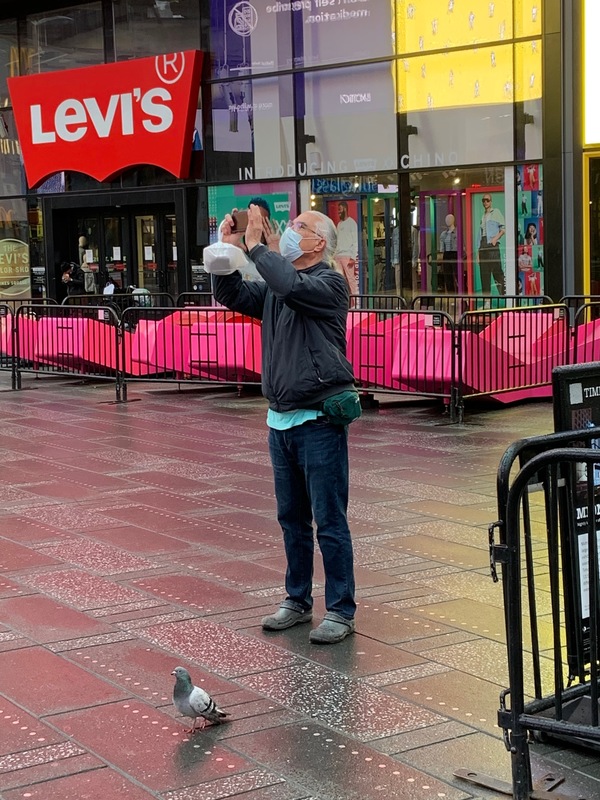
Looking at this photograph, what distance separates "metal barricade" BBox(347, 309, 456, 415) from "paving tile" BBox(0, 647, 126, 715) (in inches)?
327

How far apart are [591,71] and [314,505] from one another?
1345 cm

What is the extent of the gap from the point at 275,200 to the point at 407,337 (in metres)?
8.06

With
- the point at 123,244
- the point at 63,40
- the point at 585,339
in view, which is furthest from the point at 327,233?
the point at 63,40

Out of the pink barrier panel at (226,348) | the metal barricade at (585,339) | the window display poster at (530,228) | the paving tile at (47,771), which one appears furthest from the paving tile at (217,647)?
the window display poster at (530,228)

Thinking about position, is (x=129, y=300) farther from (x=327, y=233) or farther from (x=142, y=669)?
(x=142, y=669)

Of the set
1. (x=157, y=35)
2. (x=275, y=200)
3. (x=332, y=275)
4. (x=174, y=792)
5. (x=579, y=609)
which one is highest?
(x=157, y=35)

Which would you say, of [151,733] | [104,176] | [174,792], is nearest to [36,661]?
[151,733]

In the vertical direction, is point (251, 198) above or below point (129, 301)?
above

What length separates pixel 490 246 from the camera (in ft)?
61.7

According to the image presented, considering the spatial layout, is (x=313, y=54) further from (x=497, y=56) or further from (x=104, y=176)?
(x=104, y=176)

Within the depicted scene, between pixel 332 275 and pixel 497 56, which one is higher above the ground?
pixel 497 56

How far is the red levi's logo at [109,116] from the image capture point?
22.0 metres

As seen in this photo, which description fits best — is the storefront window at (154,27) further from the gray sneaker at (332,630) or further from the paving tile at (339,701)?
the paving tile at (339,701)

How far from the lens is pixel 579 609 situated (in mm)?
4332
